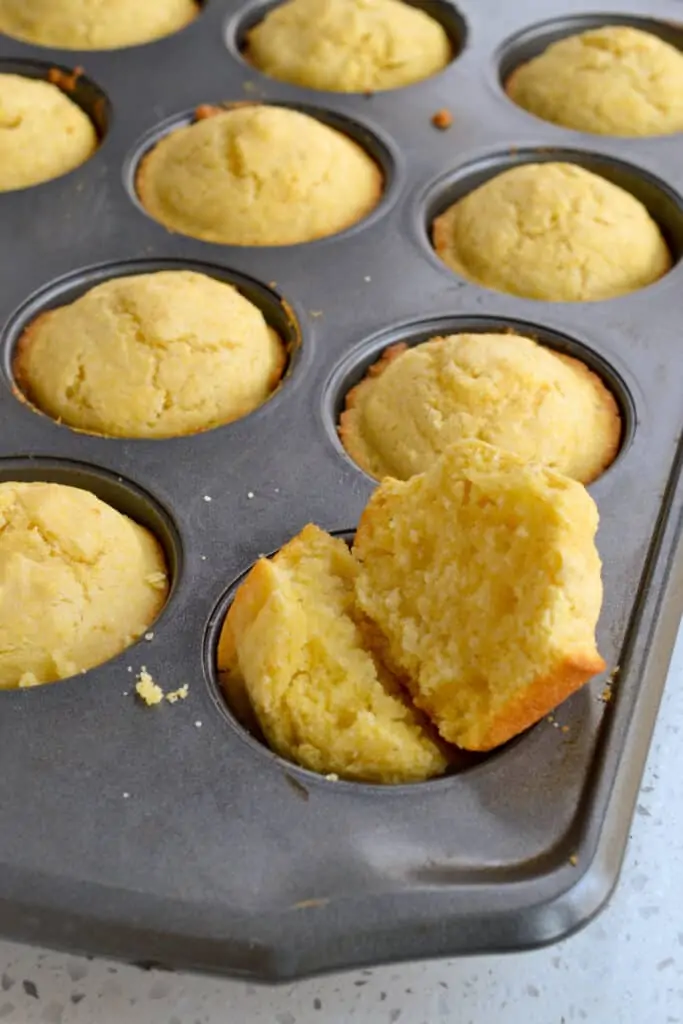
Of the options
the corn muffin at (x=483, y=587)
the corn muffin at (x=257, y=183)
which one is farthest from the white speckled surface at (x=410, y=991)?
the corn muffin at (x=257, y=183)

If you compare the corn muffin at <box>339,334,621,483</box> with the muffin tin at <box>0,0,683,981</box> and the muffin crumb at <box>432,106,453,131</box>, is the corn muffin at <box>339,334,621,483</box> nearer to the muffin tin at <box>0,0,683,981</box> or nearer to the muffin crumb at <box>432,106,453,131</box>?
the muffin tin at <box>0,0,683,981</box>

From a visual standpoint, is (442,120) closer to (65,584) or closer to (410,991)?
Answer: (65,584)

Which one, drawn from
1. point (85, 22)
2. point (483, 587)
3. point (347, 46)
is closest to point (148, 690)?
point (483, 587)

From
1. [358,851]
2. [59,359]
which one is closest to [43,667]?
[358,851]

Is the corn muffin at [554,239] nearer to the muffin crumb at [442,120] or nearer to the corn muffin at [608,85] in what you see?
the muffin crumb at [442,120]

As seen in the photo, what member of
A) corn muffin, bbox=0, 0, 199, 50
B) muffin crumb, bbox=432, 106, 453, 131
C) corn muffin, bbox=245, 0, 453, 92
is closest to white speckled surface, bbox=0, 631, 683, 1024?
muffin crumb, bbox=432, 106, 453, 131

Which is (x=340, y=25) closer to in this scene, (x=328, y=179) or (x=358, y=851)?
(x=328, y=179)
